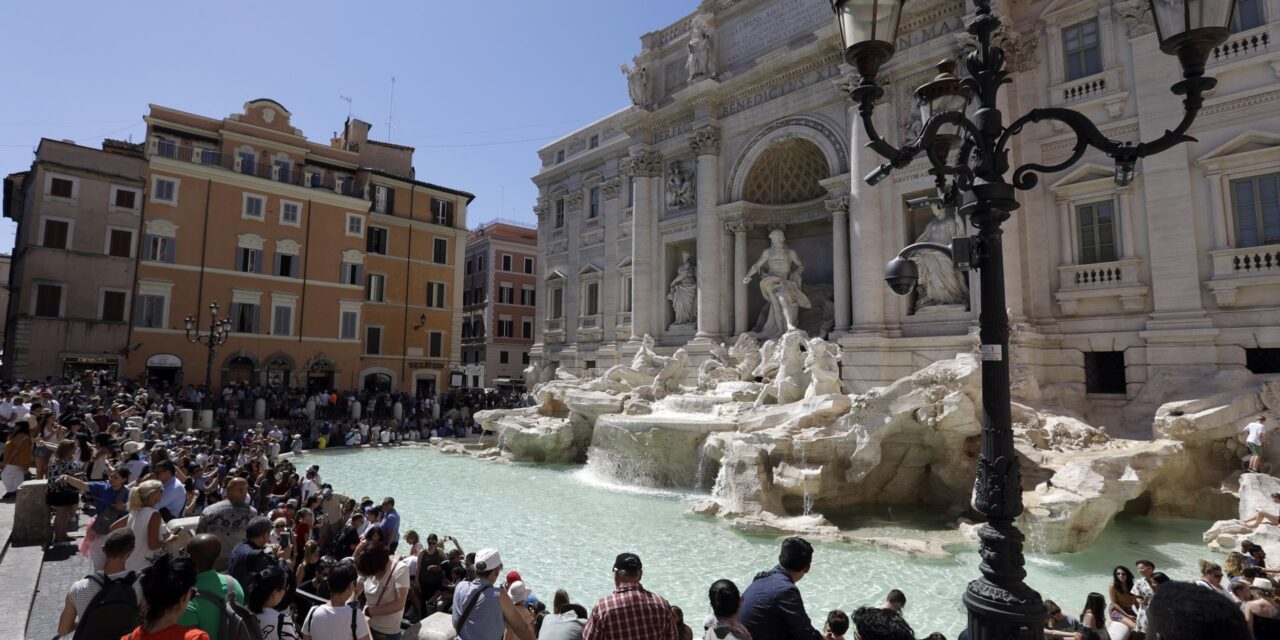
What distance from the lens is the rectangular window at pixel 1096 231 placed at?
13.2 metres

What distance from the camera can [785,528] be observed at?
30.4 ft

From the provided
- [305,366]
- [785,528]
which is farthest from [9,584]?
[305,366]

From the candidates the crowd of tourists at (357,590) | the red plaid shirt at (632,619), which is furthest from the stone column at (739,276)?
the red plaid shirt at (632,619)

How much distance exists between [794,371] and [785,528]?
4.97 meters

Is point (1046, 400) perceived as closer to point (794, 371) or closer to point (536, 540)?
point (794, 371)

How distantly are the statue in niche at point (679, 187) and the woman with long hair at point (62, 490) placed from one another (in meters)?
17.7

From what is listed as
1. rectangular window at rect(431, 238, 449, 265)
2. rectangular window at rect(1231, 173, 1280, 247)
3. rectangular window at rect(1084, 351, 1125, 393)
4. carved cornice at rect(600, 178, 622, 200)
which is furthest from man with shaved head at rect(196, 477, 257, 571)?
rectangular window at rect(431, 238, 449, 265)

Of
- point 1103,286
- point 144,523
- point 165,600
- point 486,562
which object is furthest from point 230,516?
point 1103,286

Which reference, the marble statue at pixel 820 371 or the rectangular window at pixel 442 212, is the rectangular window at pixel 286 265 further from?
the marble statue at pixel 820 371

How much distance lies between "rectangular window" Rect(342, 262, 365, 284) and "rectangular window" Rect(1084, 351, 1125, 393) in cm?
2630

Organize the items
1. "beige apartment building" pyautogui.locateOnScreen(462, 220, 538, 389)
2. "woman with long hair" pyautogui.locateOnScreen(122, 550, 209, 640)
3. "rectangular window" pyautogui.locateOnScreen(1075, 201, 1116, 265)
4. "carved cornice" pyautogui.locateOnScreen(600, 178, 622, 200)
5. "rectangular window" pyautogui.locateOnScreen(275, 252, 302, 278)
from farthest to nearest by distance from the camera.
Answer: "beige apartment building" pyautogui.locateOnScreen(462, 220, 538, 389), "rectangular window" pyautogui.locateOnScreen(275, 252, 302, 278), "carved cornice" pyautogui.locateOnScreen(600, 178, 622, 200), "rectangular window" pyautogui.locateOnScreen(1075, 201, 1116, 265), "woman with long hair" pyautogui.locateOnScreen(122, 550, 209, 640)

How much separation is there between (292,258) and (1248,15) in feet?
97.1

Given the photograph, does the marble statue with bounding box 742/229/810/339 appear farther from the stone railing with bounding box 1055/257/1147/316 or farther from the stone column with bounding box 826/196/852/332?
the stone railing with bounding box 1055/257/1147/316

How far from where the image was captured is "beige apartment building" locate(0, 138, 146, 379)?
2162 centimetres
